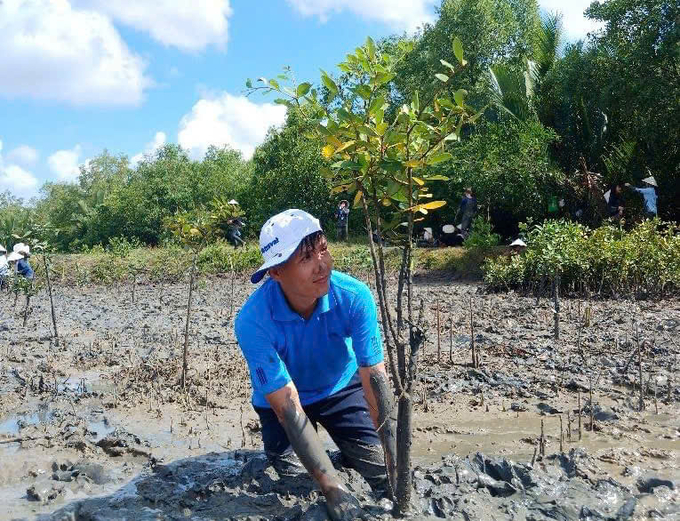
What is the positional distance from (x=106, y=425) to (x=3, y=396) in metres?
1.36

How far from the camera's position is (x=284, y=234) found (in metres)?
3.12

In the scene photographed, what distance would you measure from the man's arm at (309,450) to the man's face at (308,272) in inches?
16.7

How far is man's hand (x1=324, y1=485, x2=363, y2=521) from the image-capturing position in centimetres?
320

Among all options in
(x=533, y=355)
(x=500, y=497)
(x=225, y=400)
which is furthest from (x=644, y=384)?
(x=225, y=400)

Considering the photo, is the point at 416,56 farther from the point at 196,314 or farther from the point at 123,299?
the point at 196,314

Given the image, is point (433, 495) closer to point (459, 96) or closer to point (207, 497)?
point (207, 497)

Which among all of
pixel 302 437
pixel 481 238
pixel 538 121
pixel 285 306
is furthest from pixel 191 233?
pixel 538 121

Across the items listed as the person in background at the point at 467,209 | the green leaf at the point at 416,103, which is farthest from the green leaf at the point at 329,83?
the person in background at the point at 467,209

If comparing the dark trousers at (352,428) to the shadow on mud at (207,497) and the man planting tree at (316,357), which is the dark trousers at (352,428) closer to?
the man planting tree at (316,357)

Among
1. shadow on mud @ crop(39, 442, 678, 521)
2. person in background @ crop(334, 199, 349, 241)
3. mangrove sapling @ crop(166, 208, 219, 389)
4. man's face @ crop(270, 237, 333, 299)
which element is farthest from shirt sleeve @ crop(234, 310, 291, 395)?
person in background @ crop(334, 199, 349, 241)

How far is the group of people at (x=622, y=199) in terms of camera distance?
600 inches

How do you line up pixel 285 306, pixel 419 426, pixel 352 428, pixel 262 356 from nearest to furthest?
pixel 262 356 → pixel 285 306 → pixel 352 428 → pixel 419 426

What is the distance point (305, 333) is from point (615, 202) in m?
13.8

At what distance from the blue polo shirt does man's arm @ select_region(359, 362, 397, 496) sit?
5cm
